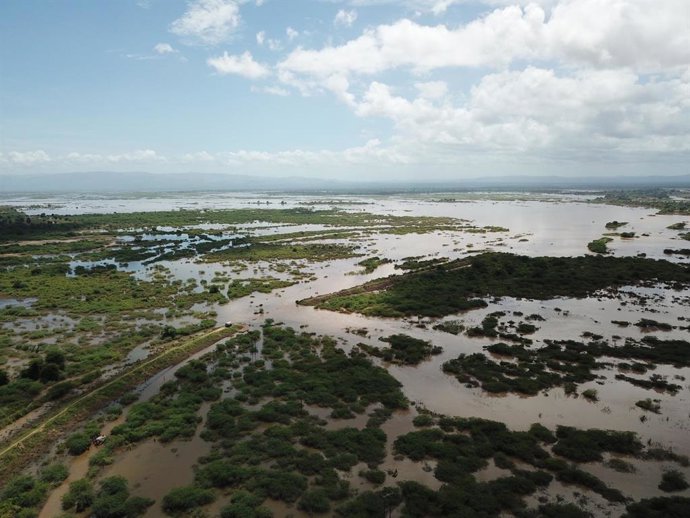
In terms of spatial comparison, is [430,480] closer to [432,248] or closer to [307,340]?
[307,340]

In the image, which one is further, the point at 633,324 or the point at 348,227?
the point at 348,227

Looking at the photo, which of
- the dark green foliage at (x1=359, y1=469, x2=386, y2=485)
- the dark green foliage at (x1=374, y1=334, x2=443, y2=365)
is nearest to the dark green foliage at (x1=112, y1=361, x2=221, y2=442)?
the dark green foliage at (x1=359, y1=469, x2=386, y2=485)

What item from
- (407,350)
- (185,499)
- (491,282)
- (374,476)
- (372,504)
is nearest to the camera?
(372,504)

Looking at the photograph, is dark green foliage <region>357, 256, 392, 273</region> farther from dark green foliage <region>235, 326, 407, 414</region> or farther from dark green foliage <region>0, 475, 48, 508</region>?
dark green foliage <region>0, 475, 48, 508</region>

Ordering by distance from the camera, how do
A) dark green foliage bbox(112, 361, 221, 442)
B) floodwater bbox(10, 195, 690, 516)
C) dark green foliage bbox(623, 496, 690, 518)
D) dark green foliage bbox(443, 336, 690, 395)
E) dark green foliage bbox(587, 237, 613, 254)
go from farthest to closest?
dark green foliage bbox(587, 237, 613, 254) < dark green foliage bbox(443, 336, 690, 395) < dark green foliage bbox(112, 361, 221, 442) < floodwater bbox(10, 195, 690, 516) < dark green foliage bbox(623, 496, 690, 518)

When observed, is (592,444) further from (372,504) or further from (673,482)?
Result: (372,504)

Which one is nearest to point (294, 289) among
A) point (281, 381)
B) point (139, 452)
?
point (281, 381)

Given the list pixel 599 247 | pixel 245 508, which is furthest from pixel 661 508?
pixel 599 247
